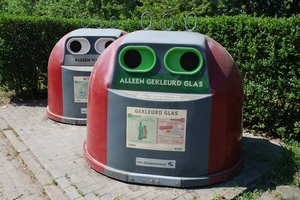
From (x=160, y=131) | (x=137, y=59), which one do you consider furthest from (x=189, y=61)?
(x=160, y=131)

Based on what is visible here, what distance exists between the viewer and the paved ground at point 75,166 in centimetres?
329

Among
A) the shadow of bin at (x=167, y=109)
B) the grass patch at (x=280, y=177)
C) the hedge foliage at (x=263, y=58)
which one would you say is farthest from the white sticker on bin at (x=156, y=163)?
the hedge foliage at (x=263, y=58)

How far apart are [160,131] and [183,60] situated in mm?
781

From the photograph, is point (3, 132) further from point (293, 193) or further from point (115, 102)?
point (293, 193)

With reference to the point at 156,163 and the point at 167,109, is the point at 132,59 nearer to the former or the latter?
the point at 167,109

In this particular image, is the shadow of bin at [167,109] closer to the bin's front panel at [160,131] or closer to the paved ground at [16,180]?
the bin's front panel at [160,131]

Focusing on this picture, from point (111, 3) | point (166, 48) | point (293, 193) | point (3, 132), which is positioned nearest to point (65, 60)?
point (3, 132)

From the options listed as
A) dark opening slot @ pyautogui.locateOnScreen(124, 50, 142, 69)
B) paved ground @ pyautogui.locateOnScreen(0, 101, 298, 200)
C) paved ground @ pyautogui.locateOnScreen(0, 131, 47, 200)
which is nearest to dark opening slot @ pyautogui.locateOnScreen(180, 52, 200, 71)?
dark opening slot @ pyautogui.locateOnScreen(124, 50, 142, 69)

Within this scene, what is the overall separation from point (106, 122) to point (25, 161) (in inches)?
59.3

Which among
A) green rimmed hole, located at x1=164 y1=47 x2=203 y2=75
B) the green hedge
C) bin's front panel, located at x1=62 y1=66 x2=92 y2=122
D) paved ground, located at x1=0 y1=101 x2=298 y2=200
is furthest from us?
the green hedge

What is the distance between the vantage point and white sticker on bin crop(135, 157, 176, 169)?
10.9 feet

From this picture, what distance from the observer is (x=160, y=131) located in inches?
129

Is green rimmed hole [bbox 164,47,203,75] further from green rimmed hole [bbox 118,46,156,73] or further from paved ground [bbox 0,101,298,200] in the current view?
paved ground [bbox 0,101,298,200]

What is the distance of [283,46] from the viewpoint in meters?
4.76
